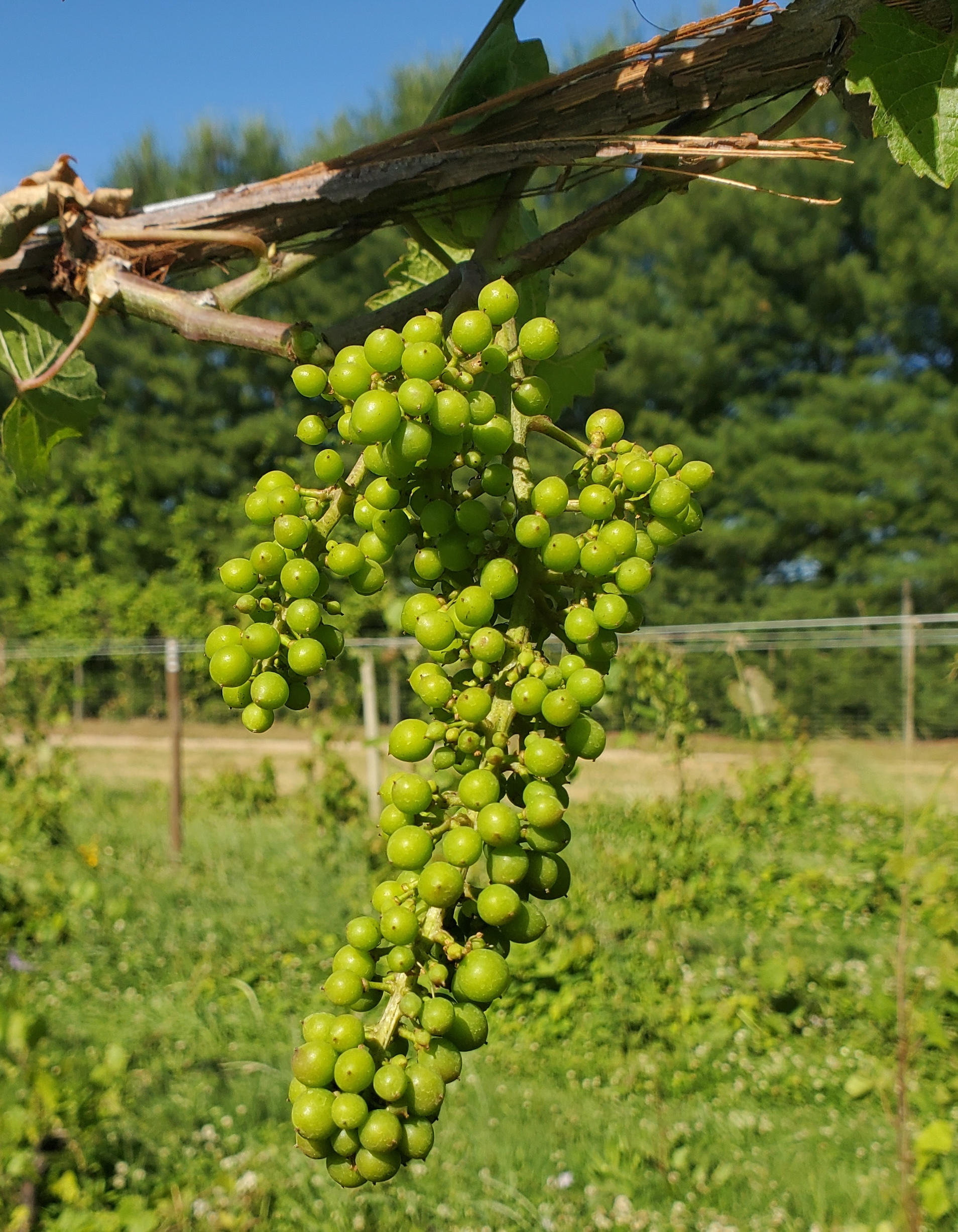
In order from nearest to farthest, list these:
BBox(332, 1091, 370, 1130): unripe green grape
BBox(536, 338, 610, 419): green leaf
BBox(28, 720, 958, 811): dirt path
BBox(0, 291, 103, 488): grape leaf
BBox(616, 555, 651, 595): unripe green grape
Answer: BBox(332, 1091, 370, 1130): unripe green grape < BBox(616, 555, 651, 595): unripe green grape < BBox(536, 338, 610, 419): green leaf < BBox(0, 291, 103, 488): grape leaf < BBox(28, 720, 958, 811): dirt path

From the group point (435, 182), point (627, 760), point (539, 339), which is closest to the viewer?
point (539, 339)

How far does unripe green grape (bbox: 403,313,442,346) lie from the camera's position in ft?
2.09

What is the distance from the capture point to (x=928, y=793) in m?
9.36

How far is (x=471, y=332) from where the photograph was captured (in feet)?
2.07

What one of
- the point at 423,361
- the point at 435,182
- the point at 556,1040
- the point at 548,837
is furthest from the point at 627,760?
the point at 423,361

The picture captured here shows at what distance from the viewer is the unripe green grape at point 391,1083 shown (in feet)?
1.91

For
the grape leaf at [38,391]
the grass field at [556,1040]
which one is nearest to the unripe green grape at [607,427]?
the grape leaf at [38,391]

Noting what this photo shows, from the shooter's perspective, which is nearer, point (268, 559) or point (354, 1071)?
point (354, 1071)

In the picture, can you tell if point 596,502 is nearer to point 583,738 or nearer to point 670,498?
point 670,498

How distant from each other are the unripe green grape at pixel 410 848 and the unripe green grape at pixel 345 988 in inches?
3.1

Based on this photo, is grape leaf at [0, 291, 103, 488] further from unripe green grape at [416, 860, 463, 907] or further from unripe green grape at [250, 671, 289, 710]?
unripe green grape at [416, 860, 463, 907]

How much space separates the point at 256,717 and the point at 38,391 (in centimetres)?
70

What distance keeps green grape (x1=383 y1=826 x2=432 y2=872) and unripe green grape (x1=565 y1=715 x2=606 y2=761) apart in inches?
4.6

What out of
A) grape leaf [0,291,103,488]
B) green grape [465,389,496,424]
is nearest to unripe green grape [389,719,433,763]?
green grape [465,389,496,424]
